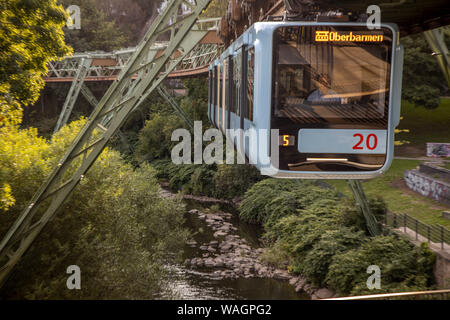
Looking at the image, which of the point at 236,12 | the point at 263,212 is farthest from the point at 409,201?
the point at 236,12

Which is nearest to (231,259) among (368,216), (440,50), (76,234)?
(368,216)

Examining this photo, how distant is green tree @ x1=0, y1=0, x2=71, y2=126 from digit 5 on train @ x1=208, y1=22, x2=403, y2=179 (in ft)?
17.0

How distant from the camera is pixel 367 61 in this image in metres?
7.95

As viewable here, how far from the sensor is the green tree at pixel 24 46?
10203mm

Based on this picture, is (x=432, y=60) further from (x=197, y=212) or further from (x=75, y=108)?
(x=75, y=108)

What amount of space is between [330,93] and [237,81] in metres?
3.55

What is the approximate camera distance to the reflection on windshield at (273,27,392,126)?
7.89m

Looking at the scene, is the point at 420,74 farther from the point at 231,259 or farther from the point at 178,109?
the point at 178,109

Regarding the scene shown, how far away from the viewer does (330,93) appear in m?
7.98

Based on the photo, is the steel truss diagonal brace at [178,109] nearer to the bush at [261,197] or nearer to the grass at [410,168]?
the bush at [261,197]

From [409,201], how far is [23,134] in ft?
53.3

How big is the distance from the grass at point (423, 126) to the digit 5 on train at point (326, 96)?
2377cm

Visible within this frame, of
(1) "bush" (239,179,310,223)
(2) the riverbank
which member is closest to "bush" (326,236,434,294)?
(2) the riverbank

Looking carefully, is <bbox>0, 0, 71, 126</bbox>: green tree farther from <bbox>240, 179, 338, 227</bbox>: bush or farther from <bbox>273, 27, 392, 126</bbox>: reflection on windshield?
<bbox>240, 179, 338, 227</bbox>: bush
